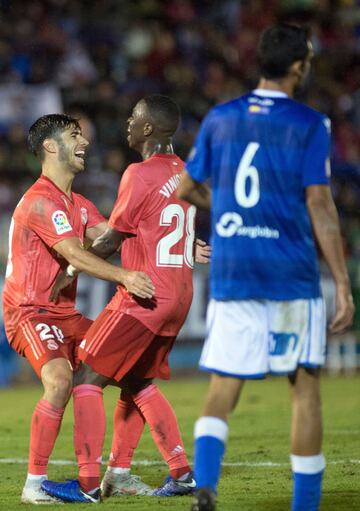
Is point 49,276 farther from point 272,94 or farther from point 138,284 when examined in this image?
point 272,94

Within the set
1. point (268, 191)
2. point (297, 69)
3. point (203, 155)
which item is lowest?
point (268, 191)

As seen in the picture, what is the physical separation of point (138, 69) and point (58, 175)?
39.4 ft

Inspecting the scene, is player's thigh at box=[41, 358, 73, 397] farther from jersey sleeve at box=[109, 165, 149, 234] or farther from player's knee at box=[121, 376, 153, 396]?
jersey sleeve at box=[109, 165, 149, 234]

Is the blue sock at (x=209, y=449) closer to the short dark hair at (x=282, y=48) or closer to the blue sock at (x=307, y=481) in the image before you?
the blue sock at (x=307, y=481)

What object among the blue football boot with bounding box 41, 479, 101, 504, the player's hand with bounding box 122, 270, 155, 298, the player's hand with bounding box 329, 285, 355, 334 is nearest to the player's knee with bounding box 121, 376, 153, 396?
the blue football boot with bounding box 41, 479, 101, 504

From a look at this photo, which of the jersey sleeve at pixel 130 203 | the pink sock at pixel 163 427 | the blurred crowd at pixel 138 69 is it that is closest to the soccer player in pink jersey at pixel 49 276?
the jersey sleeve at pixel 130 203

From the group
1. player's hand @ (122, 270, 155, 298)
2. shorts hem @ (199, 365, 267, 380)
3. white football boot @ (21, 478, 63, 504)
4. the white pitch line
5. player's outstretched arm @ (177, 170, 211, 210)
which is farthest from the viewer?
the white pitch line

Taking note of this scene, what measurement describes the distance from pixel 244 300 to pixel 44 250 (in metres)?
2.07

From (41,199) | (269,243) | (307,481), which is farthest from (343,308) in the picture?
(41,199)

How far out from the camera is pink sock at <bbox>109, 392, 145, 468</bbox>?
6.98m

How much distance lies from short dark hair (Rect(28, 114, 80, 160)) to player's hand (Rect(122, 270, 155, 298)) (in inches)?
48.0

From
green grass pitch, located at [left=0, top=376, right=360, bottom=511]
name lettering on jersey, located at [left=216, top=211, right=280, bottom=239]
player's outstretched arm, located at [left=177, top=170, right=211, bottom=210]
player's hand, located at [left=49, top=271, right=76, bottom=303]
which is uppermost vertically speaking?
player's outstretched arm, located at [left=177, top=170, right=211, bottom=210]

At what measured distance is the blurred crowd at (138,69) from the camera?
1694cm

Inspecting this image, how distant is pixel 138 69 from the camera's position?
61.8 feet
